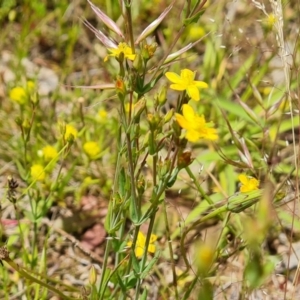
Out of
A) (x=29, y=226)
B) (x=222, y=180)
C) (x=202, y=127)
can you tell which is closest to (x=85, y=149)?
(x=29, y=226)

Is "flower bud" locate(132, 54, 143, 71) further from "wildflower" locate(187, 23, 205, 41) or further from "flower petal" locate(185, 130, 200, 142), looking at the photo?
"wildflower" locate(187, 23, 205, 41)

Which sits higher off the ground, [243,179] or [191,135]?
[191,135]

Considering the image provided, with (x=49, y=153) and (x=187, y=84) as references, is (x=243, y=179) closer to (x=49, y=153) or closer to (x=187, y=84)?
(x=187, y=84)

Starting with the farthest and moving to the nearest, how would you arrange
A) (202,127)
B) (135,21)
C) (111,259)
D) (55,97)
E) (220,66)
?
1. (135,21)
2. (220,66)
3. (55,97)
4. (111,259)
5. (202,127)

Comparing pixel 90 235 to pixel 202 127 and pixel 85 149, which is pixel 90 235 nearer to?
pixel 85 149

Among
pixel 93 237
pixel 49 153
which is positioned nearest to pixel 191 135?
pixel 49 153
